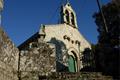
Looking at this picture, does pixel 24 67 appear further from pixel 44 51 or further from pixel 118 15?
pixel 118 15

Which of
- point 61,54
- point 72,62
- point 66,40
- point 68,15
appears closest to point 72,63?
point 72,62

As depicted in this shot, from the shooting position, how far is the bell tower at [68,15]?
29.1 metres

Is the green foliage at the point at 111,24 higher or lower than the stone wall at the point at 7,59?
higher

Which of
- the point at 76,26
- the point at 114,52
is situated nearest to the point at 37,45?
the point at 114,52

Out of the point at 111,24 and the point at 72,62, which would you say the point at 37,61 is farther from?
the point at 72,62

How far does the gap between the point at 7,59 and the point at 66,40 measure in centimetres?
1867

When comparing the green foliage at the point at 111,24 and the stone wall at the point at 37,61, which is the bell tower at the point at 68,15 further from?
the stone wall at the point at 37,61

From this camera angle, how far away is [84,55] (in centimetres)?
2539

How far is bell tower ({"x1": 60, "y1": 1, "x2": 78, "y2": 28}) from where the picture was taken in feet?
95.4

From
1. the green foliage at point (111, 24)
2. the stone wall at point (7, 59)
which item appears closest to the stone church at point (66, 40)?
the green foliage at point (111, 24)

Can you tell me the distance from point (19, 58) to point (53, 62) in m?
1.25

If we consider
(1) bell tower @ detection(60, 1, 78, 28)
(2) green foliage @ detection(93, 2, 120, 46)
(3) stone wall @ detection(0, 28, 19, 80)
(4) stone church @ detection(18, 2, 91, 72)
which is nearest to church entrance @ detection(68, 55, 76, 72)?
(4) stone church @ detection(18, 2, 91, 72)

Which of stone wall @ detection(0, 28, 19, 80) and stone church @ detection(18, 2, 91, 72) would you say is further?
stone church @ detection(18, 2, 91, 72)

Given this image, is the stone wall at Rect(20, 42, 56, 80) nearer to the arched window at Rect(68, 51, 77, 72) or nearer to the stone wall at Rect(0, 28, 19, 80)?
the stone wall at Rect(0, 28, 19, 80)
